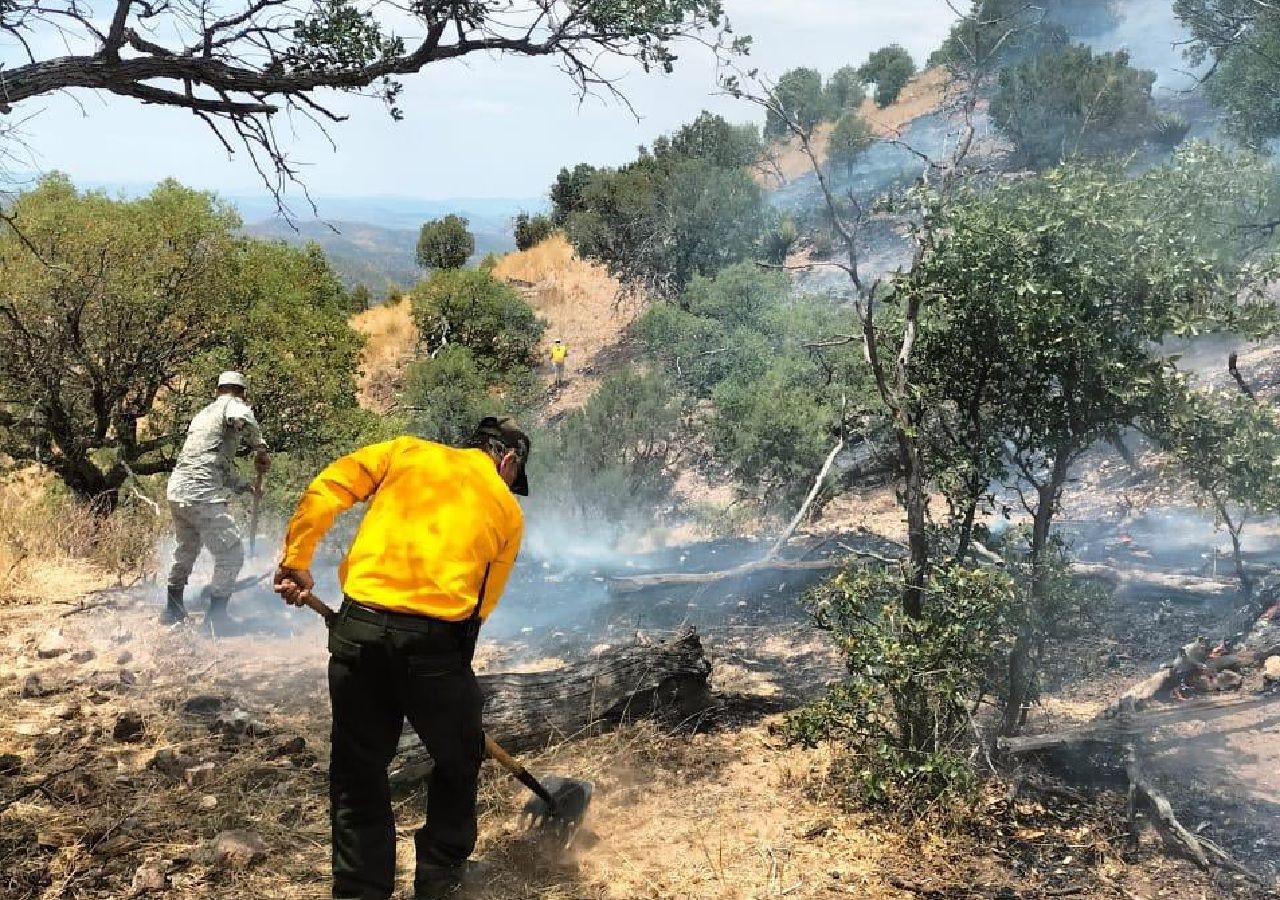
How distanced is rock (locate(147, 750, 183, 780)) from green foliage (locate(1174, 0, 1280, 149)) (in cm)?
1532

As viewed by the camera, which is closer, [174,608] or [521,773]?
[521,773]

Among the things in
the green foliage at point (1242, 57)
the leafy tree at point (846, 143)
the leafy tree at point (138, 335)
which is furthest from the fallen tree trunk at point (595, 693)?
the leafy tree at point (846, 143)

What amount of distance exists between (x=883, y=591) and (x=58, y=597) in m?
6.03

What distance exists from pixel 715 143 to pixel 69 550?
19.1 metres

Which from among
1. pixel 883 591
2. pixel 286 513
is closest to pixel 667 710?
pixel 883 591

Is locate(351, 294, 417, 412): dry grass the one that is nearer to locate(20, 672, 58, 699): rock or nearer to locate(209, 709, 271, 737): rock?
locate(20, 672, 58, 699): rock

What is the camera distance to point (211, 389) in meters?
9.02

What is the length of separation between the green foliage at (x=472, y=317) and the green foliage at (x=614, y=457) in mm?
7730

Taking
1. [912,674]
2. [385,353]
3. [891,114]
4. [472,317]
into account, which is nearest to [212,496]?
[912,674]

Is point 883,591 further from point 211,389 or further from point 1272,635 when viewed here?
point 211,389

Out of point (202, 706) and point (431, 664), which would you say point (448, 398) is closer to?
point (202, 706)

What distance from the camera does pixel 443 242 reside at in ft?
99.4

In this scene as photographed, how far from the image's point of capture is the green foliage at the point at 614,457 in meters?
10.8

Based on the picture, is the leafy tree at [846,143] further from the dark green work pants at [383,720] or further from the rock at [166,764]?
the dark green work pants at [383,720]
